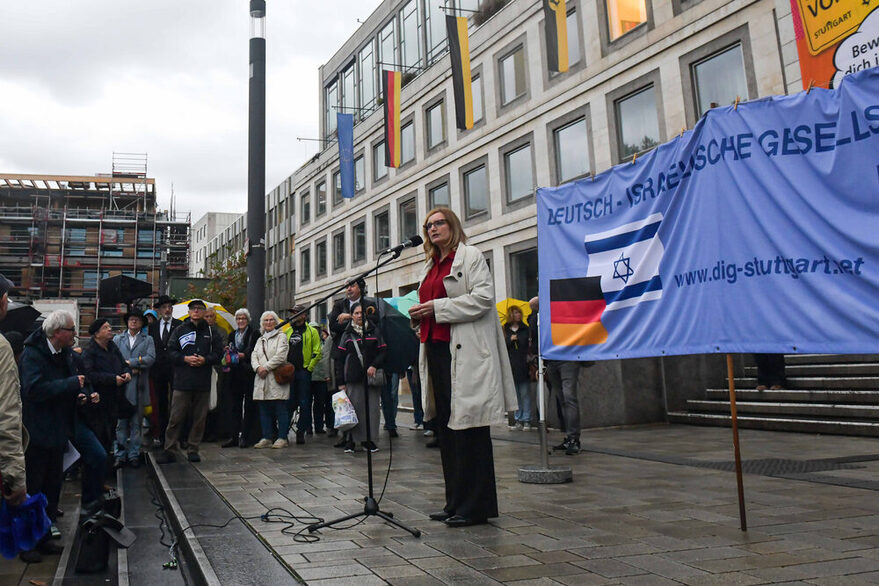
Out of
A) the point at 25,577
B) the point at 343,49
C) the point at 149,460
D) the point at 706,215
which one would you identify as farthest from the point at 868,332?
the point at 343,49

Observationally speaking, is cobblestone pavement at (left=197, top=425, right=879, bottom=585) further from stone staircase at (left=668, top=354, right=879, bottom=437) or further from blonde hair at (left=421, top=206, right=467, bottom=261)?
blonde hair at (left=421, top=206, right=467, bottom=261)

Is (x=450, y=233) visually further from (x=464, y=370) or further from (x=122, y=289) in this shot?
(x=122, y=289)

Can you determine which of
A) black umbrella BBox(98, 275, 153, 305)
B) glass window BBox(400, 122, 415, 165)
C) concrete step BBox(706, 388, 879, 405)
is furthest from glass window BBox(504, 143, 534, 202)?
black umbrella BBox(98, 275, 153, 305)

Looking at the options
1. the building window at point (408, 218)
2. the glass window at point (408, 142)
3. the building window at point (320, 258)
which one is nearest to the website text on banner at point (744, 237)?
the building window at point (408, 218)

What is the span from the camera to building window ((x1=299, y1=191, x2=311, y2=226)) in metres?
45.2

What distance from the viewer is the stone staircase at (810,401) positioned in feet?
32.1

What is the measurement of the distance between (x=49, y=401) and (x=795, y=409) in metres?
10.1

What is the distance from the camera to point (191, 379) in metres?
8.82

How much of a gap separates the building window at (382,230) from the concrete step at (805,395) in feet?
75.7

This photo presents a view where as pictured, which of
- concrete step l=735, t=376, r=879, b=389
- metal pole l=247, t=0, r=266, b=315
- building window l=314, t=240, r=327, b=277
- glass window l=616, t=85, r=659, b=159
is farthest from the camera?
building window l=314, t=240, r=327, b=277

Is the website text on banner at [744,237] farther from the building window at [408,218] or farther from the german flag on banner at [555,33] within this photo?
the building window at [408,218]

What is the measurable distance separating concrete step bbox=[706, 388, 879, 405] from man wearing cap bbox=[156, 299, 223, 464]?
868 centimetres

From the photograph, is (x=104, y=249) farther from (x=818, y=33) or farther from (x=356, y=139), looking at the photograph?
(x=818, y=33)

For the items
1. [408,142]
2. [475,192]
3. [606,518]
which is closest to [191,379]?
[606,518]
